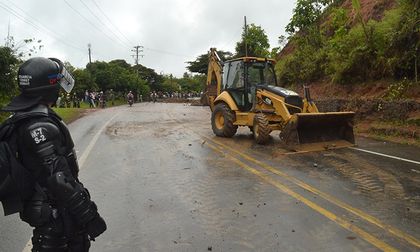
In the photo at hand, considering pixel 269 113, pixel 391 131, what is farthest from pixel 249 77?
pixel 391 131

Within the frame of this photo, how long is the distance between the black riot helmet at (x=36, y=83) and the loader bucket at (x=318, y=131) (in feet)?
28.7

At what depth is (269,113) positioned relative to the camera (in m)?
13.0

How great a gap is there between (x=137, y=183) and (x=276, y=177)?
254 centimetres

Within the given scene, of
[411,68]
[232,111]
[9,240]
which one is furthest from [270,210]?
[411,68]

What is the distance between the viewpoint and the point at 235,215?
19.0 feet

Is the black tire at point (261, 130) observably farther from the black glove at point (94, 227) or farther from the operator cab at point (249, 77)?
the black glove at point (94, 227)

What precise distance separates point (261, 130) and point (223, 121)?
2847 millimetres

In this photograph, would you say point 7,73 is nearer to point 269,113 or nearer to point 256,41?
point 269,113

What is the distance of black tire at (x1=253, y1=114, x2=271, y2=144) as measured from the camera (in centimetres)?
1217

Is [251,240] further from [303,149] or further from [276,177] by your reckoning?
[303,149]

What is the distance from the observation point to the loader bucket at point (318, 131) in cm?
1126

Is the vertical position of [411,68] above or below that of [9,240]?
above

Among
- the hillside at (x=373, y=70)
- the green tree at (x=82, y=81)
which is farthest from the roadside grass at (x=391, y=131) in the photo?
the green tree at (x=82, y=81)

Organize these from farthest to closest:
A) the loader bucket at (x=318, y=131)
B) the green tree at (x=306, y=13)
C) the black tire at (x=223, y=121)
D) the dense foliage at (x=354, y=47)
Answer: the green tree at (x=306, y=13) < the dense foliage at (x=354, y=47) < the black tire at (x=223, y=121) < the loader bucket at (x=318, y=131)
